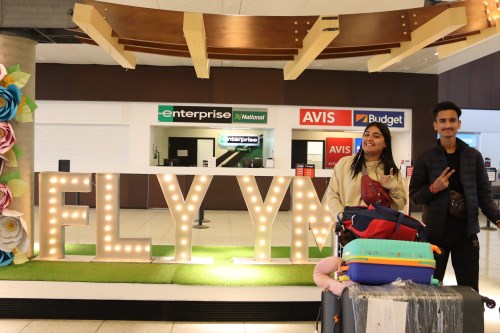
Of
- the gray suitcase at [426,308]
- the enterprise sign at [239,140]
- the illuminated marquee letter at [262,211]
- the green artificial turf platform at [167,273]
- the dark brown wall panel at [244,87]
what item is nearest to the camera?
the gray suitcase at [426,308]

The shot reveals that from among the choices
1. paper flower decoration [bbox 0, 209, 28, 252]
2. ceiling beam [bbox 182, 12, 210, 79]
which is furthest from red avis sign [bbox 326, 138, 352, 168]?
paper flower decoration [bbox 0, 209, 28, 252]

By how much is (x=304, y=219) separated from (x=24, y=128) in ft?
9.70

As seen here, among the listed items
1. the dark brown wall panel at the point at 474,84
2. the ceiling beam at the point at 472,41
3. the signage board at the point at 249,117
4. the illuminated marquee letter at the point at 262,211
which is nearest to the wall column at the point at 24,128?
the illuminated marquee letter at the point at 262,211

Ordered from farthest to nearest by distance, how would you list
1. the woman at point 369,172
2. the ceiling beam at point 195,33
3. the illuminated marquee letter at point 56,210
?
the illuminated marquee letter at point 56,210, the ceiling beam at point 195,33, the woman at point 369,172

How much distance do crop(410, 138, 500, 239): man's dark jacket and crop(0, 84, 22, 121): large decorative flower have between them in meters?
3.58

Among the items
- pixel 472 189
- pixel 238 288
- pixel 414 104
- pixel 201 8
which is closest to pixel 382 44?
pixel 472 189

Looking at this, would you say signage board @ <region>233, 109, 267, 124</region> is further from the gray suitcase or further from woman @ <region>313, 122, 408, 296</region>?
the gray suitcase

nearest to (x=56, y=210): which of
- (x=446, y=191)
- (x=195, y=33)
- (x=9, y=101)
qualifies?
(x=9, y=101)

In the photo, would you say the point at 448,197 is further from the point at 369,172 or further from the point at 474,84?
the point at 474,84

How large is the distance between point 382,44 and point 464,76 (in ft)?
30.4

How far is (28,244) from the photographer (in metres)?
4.34

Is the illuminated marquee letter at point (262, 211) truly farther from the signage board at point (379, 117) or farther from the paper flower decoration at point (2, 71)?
the signage board at point (379, 117)

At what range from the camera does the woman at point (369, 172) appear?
256 centimetres

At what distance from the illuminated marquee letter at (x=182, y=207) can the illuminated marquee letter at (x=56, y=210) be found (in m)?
0.79
